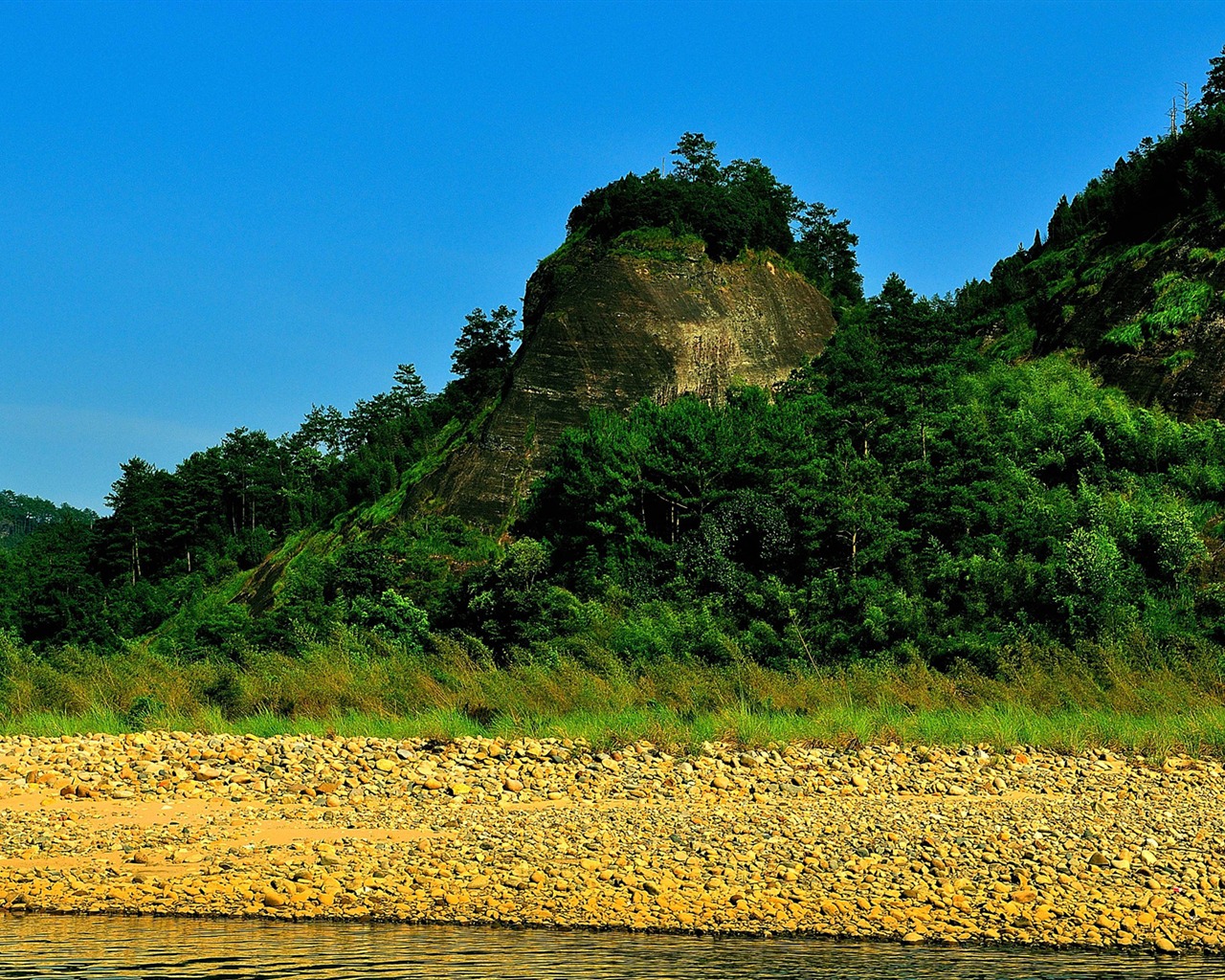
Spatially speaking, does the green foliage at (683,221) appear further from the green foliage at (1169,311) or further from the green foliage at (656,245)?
the green foliage at (1169,311)

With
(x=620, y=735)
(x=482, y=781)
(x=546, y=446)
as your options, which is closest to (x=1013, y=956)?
(x=482, y=781)

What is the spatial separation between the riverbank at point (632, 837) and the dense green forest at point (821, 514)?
5.67 meters

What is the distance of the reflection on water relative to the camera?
247 inches

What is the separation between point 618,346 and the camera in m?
56.7

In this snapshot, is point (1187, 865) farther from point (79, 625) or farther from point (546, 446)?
point (79, 625)

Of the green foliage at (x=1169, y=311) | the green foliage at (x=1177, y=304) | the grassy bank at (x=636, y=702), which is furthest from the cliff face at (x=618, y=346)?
the grassy bank at (x=636, y=702)

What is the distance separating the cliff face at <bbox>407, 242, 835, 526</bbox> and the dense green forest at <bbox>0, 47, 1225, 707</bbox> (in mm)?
2048

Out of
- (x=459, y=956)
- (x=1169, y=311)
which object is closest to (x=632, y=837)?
(x=459, y=956)

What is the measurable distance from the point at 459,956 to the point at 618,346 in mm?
50989

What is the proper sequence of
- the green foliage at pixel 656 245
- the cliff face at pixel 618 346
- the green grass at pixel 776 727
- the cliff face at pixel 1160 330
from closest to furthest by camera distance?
the green grass at pixel 776 727, the cliff face at pixel 1160 330, the cliff face at pixel 618 346, the green foliage at pixel 656 245

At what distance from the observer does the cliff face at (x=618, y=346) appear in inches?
2061

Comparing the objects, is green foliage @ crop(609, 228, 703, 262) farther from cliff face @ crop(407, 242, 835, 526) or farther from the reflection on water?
the reflection on water

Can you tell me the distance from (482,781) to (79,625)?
60328 mm

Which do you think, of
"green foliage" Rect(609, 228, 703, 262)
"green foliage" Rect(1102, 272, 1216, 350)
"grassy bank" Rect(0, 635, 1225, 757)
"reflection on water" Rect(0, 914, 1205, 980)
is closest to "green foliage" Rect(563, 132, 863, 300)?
"green foliage" Rect(609, 228, 703, 262)
